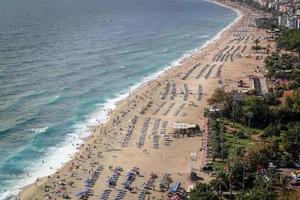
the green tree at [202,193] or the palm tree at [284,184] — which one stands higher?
the green tree at [202,193]

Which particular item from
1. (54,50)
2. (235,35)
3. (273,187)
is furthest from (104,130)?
(235,35)

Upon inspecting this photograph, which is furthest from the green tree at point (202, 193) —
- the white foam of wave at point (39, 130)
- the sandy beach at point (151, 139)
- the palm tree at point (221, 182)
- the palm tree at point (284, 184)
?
the white foam of wave at point (39, 130)

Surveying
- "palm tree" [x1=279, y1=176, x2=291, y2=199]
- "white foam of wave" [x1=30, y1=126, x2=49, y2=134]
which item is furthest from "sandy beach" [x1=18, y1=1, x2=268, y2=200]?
"palm tree" [x1=279, y1=176, x2=291, y2=199]

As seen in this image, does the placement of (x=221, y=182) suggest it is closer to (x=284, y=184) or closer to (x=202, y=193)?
(x=202, y=193)

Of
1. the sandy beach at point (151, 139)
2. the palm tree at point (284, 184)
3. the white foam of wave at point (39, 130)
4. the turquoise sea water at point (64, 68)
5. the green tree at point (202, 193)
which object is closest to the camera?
the green tree at point (202, 193)

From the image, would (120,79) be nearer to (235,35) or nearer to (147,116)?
(147,116)

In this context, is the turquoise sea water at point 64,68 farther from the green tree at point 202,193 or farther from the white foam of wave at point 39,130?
the green tree at point 202,193
